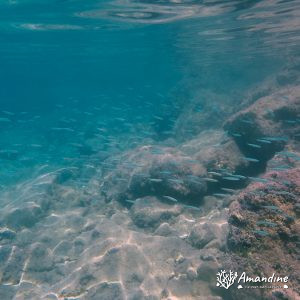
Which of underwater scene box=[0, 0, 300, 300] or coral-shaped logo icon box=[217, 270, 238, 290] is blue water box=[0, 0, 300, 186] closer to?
underwater scene box=[0, 0, 300, 300]

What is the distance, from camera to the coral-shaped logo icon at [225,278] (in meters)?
5.40

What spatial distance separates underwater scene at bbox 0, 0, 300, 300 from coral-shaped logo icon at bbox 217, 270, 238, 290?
4 cm

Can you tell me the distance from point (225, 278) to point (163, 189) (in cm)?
497

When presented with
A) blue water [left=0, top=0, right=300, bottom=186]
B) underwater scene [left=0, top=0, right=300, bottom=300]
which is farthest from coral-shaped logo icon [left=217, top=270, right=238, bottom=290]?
blue water [left=0, top=0, right=300, bottom=186]

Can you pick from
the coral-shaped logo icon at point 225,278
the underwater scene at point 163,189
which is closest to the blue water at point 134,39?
the underwater scene at point 163,189

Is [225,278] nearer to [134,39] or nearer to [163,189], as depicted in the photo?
[163,189]

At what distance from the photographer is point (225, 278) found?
5.68 m

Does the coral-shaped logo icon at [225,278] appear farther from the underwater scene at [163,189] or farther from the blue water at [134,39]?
the blue water at [134,39]

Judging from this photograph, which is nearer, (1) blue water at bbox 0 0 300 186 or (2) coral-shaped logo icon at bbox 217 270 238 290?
(2) coral-shaped logo icon at bbox 217 270 238 290

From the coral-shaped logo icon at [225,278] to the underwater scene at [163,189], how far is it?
0.12 ft

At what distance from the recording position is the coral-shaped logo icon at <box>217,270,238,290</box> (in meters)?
5.40

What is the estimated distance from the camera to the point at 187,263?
7.25 m

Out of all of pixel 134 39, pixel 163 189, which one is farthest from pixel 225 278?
pixel 134 39

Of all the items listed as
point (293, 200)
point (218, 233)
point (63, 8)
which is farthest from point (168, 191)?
point (63, 8)
